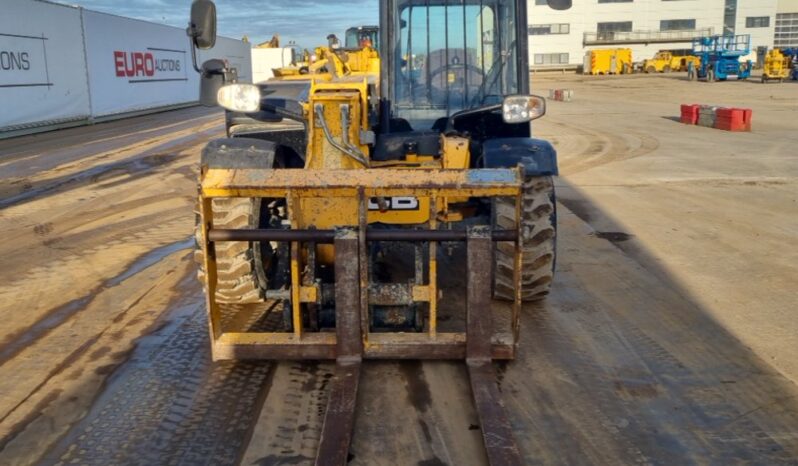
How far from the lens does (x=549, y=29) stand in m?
71.9

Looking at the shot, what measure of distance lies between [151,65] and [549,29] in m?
51.6

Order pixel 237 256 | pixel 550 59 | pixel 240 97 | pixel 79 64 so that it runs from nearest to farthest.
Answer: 1. pixel 237 256
2. pixel 240 97
3. pixel 79 64
4. pixel 550 59

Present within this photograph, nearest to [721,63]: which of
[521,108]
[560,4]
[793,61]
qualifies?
[793,61]

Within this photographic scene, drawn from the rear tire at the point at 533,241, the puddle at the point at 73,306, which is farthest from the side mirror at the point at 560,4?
the puddle at the point at 73,306

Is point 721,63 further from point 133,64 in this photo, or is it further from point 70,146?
point 70,146

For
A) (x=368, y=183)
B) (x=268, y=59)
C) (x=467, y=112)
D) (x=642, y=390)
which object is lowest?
(x=642, y=390)

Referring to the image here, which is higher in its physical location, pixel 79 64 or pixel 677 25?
pixel 677 25

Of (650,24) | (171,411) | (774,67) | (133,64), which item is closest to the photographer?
(171,411)

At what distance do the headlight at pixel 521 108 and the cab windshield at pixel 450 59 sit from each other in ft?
3.32

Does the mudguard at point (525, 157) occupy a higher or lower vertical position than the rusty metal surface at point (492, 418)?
higher

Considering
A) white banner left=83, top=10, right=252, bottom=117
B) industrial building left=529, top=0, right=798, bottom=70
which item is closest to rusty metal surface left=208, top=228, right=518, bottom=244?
white banner left=83, top=10, right=252, bottom=117

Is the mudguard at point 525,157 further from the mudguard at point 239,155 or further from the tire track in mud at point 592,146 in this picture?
the tire track in mud at point 592,146

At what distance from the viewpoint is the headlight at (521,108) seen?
5.07 meters

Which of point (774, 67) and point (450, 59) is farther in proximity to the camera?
point (774, 67)
